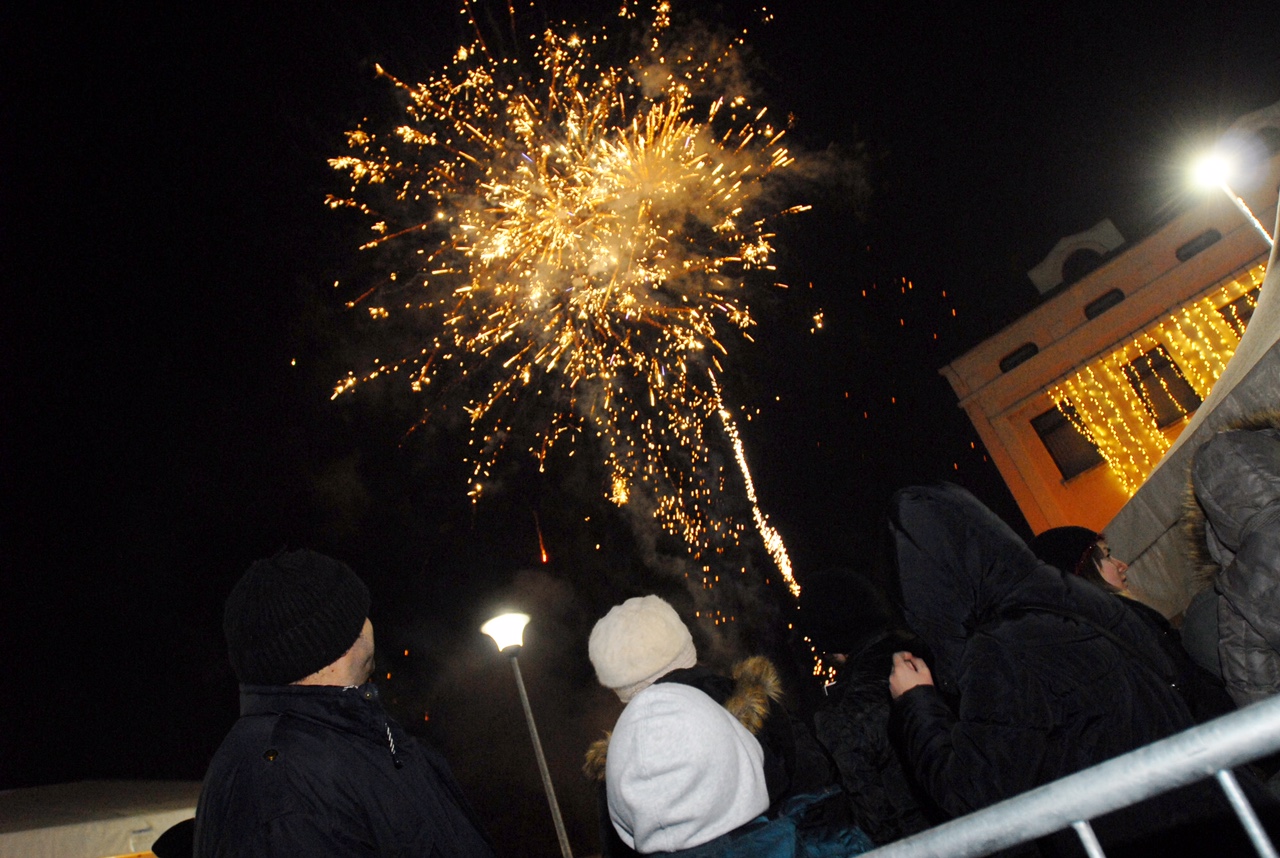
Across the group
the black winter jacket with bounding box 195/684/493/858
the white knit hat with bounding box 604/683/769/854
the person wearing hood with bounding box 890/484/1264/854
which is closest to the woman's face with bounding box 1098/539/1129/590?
the person wearing hood with bounding box 890/484/1264/854

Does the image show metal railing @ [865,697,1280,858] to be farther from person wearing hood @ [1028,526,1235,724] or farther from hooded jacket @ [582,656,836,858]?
person wearing hood @ [1028,526,1235,724]

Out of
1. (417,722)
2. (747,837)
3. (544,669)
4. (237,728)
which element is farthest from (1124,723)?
(544,669)

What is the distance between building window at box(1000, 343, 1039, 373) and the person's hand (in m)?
18.8

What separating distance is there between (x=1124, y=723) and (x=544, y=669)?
3249 cm

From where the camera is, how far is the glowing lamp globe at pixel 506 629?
8.44 metres

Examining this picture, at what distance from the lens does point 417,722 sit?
1011 inches

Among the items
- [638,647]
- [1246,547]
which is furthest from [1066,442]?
[638,647]

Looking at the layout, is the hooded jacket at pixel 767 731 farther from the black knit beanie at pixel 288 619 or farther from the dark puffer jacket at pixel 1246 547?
the dark puffer jacket at pixel 1246 547

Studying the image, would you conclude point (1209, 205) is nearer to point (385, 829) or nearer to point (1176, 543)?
point (1176, 543)

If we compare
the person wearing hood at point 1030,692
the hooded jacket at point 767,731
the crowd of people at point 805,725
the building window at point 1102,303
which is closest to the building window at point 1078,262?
the building window at point 1102,303

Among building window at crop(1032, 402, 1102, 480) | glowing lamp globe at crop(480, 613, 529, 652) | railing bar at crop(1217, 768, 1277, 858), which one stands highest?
building window at crop(1032, 402, 1102, 480)

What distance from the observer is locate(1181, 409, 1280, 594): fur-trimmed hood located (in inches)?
104

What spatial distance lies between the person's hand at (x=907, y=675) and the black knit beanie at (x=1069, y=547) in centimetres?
192

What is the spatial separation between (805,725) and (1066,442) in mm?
18401
